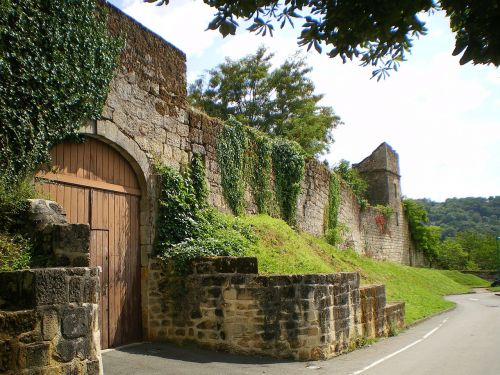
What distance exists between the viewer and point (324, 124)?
32875 mm

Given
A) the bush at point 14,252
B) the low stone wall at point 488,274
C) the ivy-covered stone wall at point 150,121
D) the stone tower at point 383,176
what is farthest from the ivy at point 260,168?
the low stone wall at point 488,274

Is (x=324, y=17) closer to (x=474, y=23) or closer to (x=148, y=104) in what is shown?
(x=474, y=23)

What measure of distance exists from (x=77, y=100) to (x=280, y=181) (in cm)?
805

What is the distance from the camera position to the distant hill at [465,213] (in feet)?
290

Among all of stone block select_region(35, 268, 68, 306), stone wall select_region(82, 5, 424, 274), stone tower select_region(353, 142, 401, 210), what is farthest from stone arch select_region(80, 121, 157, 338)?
stone tower select_region(353, 142, 401, 210)

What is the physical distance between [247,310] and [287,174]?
7.43 m

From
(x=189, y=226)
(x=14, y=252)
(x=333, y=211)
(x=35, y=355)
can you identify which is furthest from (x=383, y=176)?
(x=35, y=355)

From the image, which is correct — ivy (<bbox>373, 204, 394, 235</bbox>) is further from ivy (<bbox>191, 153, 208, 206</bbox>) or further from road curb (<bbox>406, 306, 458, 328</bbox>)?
ivy (<bbox>191, 153, 208, 206</bbox>)

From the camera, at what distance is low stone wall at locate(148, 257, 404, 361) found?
7.63m

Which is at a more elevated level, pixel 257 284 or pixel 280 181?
pixel 280 181

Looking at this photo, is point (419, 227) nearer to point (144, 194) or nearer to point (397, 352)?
point (397, 352)

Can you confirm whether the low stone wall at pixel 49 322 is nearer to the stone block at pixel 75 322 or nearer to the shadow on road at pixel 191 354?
the stone block at pixel 75 322

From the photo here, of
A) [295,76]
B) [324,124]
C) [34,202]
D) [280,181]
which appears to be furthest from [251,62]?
[34,202]

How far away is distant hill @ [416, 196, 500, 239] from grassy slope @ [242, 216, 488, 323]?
66.5 metres
